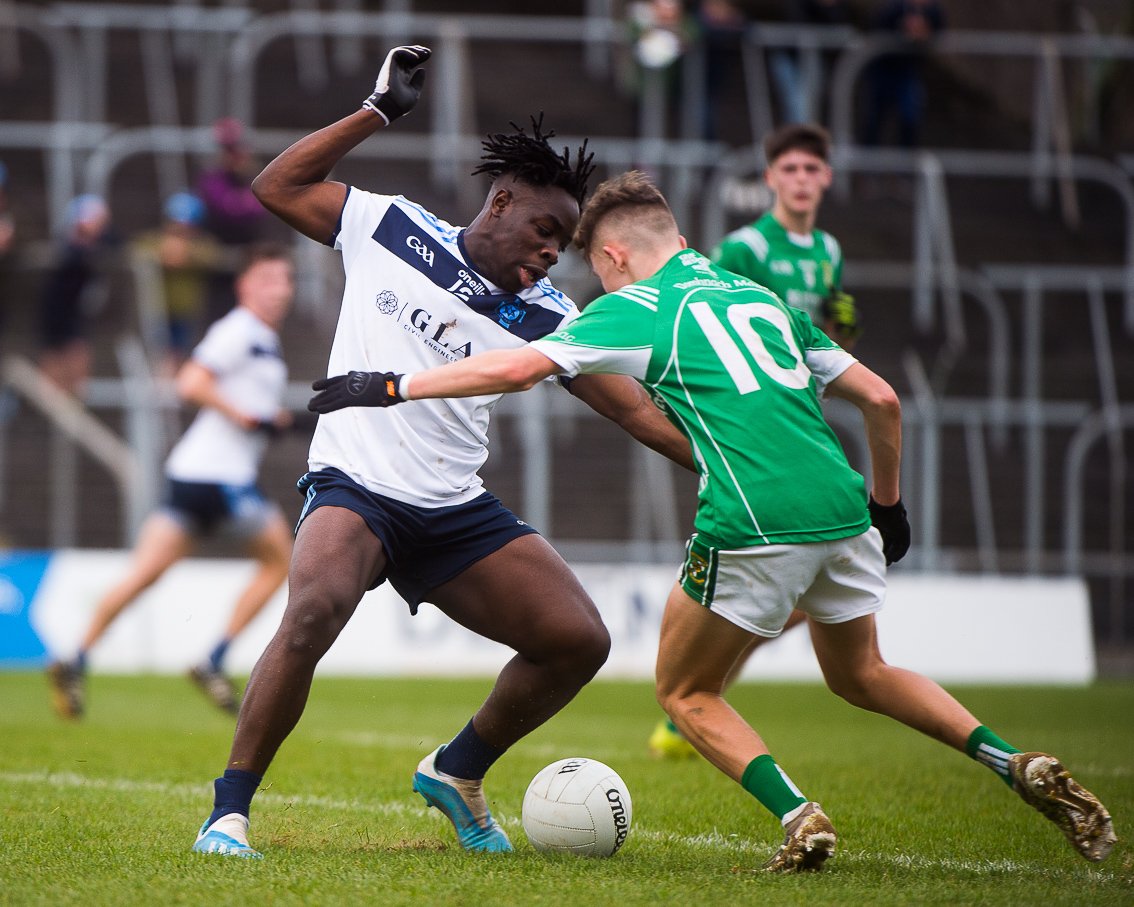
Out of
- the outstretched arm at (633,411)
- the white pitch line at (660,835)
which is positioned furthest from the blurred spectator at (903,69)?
the outstretched arm at (633,411)

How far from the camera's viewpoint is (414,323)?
529cm

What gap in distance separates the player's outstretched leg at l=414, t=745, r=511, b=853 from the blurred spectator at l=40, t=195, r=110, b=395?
1068 centimetres

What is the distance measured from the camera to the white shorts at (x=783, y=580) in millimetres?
4832

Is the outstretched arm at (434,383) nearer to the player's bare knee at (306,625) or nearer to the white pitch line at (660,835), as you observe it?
the player's bare knee at (306,625)

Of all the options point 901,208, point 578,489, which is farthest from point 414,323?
point 901,208

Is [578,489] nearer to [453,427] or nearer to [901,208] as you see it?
[901,208]

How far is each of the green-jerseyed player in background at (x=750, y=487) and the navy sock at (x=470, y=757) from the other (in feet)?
2.57

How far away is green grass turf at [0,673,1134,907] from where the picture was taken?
171 inches

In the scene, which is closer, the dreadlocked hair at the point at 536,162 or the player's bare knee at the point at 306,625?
the player's bare knee at the point at 306,625

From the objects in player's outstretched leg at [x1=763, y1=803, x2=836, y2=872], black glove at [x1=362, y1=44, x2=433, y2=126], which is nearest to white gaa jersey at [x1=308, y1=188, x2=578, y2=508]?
black glove at [x1=362, y1=44, x2=433, y2=126]

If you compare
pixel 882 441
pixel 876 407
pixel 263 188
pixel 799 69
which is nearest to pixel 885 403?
pixel 876 407

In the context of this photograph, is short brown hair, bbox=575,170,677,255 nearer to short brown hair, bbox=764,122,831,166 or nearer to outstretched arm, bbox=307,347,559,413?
outstretched arm, bbox=307,347,559,413

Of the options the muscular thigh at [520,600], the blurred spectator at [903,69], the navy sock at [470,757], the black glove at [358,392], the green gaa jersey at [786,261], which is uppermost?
the blurred spectator at [903,69]

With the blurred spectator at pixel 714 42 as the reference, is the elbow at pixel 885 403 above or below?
below
